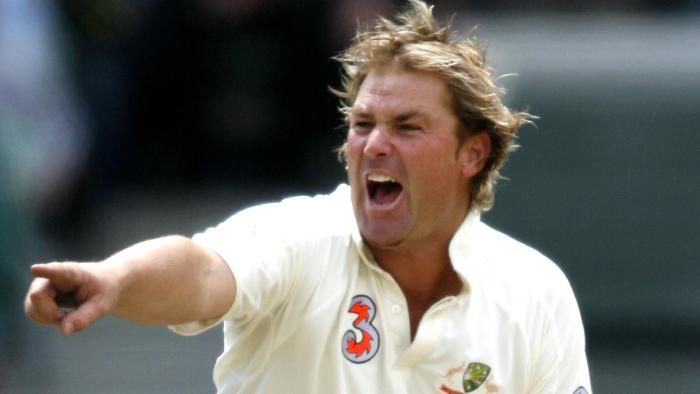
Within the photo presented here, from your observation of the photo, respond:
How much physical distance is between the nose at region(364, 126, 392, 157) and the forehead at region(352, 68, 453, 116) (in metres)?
0.05

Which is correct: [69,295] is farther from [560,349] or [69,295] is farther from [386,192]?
[560,349]

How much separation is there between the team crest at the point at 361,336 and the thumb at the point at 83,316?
0.95 m

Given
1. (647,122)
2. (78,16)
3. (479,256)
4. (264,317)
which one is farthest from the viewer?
(78,16)

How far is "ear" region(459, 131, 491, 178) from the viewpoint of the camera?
186 inches

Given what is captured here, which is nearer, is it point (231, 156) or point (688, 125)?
point (688, 125)

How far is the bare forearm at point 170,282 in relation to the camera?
12.3 feet

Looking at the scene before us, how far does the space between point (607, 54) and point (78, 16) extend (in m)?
3.01

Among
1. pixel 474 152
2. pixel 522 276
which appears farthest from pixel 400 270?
pixel 474 152

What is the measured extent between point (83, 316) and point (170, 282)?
0.43m

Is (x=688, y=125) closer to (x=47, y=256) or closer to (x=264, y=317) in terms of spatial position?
(x=47, y=256)

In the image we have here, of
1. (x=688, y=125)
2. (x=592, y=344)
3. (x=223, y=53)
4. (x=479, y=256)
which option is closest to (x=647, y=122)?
(x=688, y=125)

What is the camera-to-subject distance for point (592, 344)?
8.61m

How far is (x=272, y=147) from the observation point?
10.3 meters

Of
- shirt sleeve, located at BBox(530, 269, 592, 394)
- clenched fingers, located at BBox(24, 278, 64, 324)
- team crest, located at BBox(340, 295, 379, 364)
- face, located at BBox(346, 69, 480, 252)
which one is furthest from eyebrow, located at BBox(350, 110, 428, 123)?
clenched fingers, located at BBox(24, 278, 64, 324)
